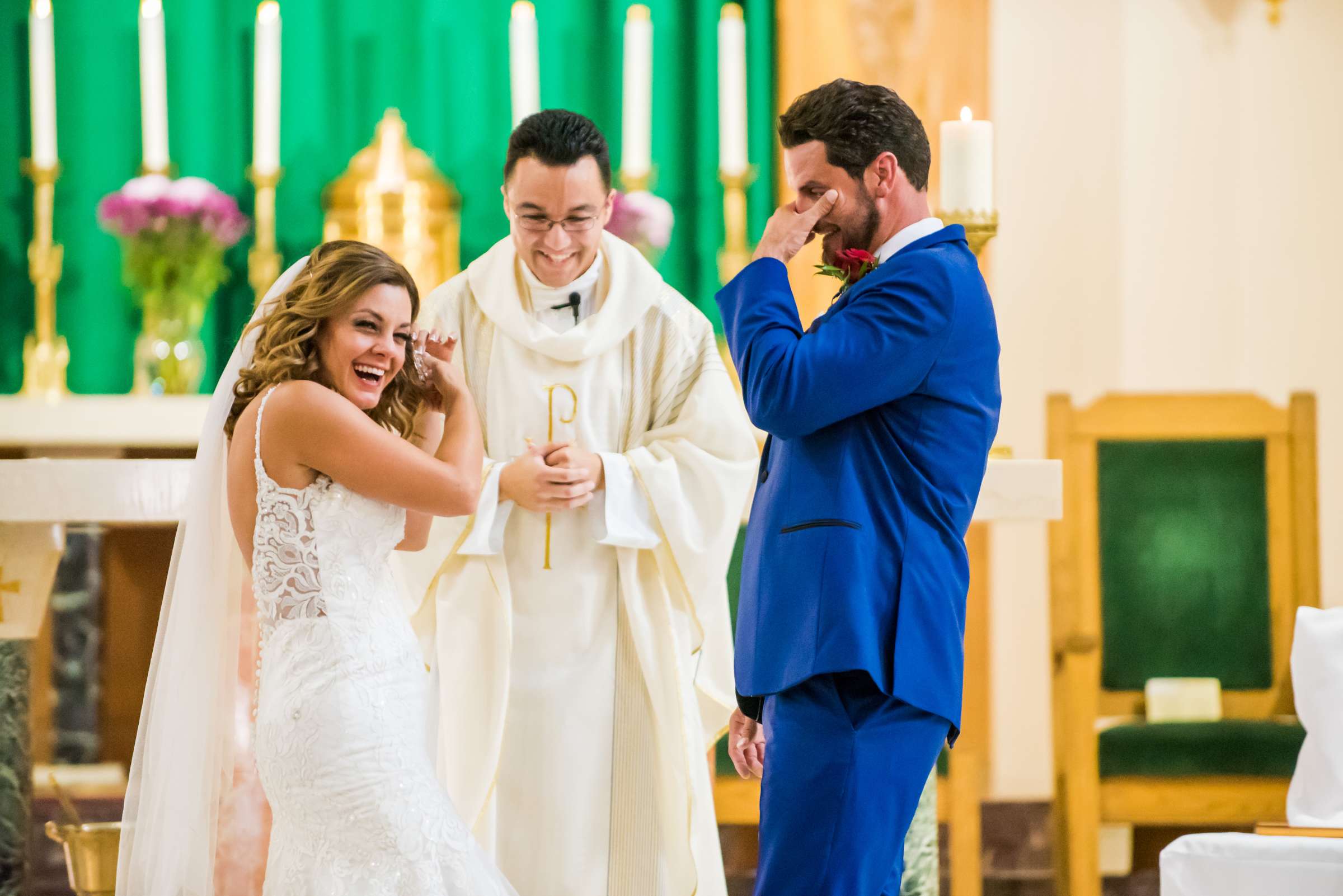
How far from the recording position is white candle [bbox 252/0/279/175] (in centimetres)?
423

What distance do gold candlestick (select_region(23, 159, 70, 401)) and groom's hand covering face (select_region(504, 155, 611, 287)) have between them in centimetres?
216

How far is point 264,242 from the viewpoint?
14.7 feet

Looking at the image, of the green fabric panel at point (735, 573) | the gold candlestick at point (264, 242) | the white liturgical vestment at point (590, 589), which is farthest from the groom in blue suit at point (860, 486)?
the gold candlestick at point (264, 242)

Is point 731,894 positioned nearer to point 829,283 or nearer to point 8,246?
point 829,283

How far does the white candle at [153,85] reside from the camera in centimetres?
427

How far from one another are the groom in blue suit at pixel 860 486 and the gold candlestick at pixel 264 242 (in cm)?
273

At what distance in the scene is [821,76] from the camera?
4.63 m

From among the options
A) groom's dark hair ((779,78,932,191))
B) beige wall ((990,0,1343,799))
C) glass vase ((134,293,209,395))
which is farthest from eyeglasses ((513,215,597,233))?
beige wall ((990,0,1343,799))

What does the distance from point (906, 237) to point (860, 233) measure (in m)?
0.07

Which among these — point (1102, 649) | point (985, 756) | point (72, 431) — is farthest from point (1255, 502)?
point (72, 431)

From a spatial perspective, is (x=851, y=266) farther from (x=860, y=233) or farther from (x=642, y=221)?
(x=642, y=221)

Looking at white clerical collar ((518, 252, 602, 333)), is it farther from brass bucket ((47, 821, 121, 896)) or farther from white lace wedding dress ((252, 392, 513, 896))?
brass bucket ((47, 821, 121, 896))

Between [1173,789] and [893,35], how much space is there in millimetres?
2454

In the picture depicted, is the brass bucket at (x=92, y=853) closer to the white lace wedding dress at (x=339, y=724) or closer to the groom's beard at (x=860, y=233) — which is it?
the white lace wedding dress at (x=339, y=724)
